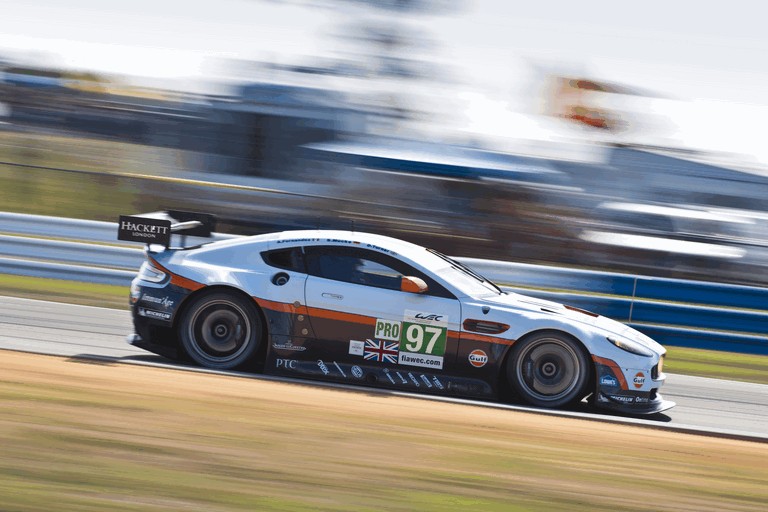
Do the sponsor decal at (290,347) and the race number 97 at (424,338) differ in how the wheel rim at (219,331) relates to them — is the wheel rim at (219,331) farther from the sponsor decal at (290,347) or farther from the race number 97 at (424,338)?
the race number 97 at (424,338)

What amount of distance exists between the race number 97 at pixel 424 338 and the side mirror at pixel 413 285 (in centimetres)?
27

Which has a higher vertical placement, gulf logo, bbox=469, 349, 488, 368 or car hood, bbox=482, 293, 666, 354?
car hood, bbox=482, 293, 666, 354

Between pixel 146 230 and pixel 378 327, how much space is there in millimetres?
2249

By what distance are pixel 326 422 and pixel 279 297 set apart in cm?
199

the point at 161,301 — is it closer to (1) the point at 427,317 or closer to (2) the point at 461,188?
(1) the point at 427,317

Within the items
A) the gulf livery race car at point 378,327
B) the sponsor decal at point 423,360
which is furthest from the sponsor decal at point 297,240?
the sponsor decal at point 423,360

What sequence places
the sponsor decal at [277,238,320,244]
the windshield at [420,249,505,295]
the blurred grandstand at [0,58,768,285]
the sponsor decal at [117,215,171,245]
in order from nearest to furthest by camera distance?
the windshield at [420,249,505,295]
the sponsor decal at [277,238,320,244]
the sponsor decal at [117,215,171,245]
the blurred grandstand at [0,58,768,285]

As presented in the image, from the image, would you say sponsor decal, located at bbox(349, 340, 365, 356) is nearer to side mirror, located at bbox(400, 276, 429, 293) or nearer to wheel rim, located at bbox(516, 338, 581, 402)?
side mirror, located at bbox(400, 276, 429, 293)

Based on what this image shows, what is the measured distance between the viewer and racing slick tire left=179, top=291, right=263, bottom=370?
25.9ft

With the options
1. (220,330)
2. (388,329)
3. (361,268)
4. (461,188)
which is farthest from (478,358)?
(461,188)

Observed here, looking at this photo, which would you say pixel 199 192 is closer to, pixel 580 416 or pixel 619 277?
pixel 619 277

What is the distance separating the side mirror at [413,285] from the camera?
759 centimetres

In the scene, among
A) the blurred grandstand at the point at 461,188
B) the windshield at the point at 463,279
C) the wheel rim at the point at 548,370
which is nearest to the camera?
the wheel rim at the point at 548,370

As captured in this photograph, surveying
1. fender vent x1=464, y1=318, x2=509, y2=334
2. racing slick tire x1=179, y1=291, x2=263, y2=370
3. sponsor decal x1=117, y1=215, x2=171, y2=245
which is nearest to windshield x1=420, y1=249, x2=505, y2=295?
fender vent x1=464, y1=318, x2=509, y2=334
